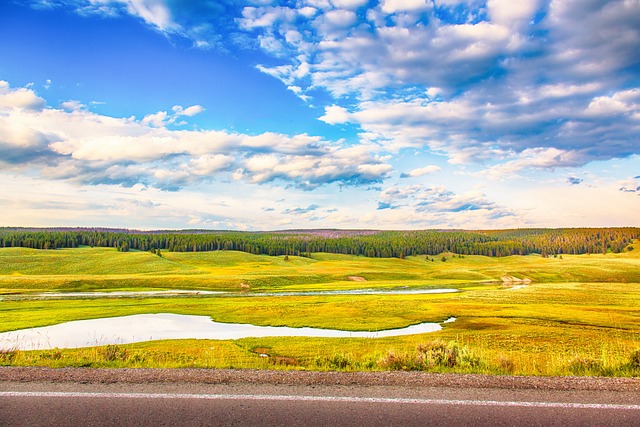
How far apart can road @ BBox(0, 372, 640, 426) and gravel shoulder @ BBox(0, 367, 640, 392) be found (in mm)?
86

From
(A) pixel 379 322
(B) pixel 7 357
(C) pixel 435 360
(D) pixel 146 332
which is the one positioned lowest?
(D) pixel 146 332

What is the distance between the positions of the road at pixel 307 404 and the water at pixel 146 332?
25316 millimetres

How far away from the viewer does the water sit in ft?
116

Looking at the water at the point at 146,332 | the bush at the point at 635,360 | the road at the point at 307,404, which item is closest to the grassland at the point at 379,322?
the bush at the point at 635,360

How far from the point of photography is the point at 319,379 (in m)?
12.1

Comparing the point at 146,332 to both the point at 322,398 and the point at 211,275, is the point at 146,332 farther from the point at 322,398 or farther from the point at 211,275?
the point at 211,275

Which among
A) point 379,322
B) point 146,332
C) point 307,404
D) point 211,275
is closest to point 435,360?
point 307,404

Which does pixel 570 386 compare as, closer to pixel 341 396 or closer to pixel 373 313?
pixel 341 396

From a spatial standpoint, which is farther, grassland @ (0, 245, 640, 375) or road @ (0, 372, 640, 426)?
grassland @ (0, 245, 640, 375)

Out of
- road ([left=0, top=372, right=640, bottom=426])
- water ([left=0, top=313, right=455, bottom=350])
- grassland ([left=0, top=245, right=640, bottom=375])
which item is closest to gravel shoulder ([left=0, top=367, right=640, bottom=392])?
road ([left=0, top=372, right=640, bottom=426])

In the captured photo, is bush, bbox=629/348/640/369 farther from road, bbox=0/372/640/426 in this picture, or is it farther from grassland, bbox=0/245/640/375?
road, bbox=0/372/640/426

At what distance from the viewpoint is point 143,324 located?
150 ft

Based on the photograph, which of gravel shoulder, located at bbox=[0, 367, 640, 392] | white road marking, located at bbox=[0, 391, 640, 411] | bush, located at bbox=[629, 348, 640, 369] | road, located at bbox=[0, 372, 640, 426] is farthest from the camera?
bush, located at bbox=[629, 348, 640, 369]

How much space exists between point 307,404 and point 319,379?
6.49 ft
